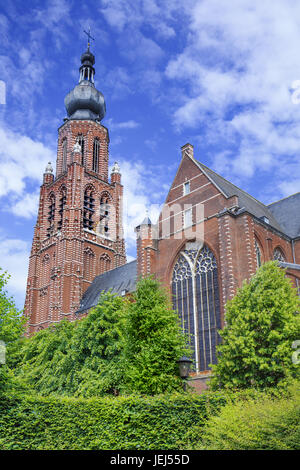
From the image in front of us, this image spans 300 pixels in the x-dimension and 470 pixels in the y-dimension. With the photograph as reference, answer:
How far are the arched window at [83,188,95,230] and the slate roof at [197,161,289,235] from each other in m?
26.0

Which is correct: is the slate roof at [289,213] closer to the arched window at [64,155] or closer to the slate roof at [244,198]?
the slate roof at [244,198]

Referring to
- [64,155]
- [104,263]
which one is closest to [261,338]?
[104,263]

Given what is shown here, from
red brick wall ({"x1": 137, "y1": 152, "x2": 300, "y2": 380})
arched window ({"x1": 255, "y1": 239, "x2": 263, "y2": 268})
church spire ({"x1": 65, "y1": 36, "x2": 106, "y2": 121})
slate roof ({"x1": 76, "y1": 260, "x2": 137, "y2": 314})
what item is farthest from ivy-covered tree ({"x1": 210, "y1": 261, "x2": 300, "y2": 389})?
church spire ({"x1": 65, "y1": 36, "x2": 106, "y2": 121})

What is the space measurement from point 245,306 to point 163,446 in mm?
7718

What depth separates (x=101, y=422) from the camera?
14.7 meters

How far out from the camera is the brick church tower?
5366 cm

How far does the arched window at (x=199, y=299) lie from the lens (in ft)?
89.7

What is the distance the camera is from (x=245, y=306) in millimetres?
20125

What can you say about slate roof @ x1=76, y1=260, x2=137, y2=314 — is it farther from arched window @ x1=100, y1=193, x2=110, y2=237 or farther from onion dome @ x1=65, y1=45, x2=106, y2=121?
onion dome @ x1=65, y1=45, x2=106, y2=121

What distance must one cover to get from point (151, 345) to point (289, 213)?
20450 millimetres

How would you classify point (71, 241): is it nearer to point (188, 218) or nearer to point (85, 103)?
point (85, 103)
